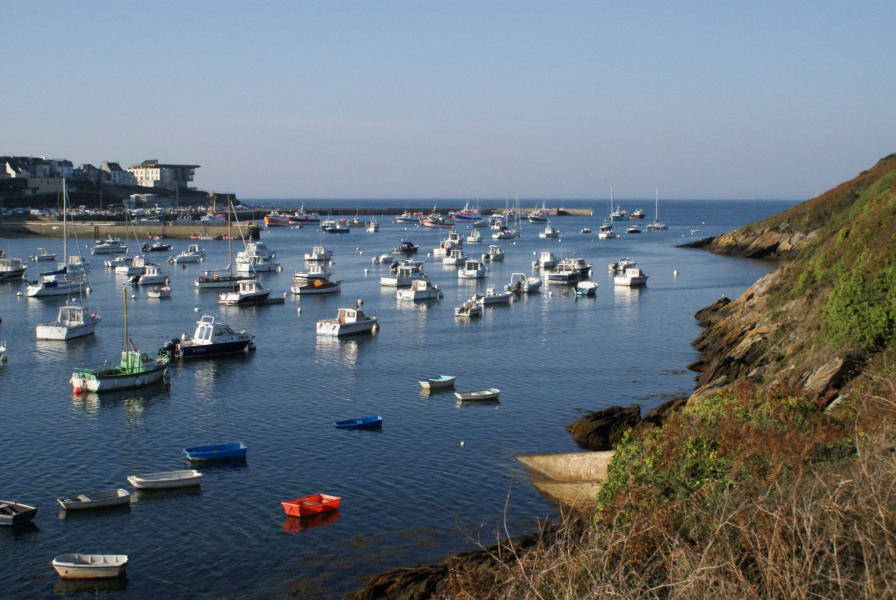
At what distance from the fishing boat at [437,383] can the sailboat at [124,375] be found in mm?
13121

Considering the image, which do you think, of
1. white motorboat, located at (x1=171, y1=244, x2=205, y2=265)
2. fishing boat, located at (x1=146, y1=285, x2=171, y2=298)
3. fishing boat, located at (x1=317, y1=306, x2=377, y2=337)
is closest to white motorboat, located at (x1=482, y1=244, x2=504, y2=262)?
white motorboat, located at (x1=171, y1=244, x2=205, y2=265)

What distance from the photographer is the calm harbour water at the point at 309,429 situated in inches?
899

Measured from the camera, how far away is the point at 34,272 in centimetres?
9550

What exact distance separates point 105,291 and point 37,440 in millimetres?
50622

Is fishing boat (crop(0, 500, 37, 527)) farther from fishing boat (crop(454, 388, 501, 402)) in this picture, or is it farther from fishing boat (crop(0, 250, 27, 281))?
fishing boat (crop(0, 250, 27, 281))

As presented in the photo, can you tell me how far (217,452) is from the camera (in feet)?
98.0

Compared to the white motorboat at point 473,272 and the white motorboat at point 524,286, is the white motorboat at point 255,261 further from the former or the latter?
the white motorboat at point 524,286

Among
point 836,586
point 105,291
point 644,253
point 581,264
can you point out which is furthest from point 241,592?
point 644,253

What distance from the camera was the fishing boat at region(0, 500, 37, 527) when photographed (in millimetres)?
23938

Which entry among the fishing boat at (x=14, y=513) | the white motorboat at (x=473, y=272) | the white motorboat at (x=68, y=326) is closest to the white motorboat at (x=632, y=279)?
the white motorboat at (x=473, y=272)

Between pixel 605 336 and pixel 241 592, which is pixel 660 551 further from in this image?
pixel 605 336

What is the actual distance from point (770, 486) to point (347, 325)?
138 feet

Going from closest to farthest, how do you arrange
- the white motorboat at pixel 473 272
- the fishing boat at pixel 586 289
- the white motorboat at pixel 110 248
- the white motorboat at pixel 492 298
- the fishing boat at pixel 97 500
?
the fishing boat at pixel 97 500, the white motorboat at pixel 492 298, the fishing boat at pixel 586 289, the white motorboat at pixel 473 272, the white motorboat at pixel 110 248

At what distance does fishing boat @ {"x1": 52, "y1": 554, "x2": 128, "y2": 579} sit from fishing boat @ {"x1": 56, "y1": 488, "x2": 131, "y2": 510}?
397 centimetres
